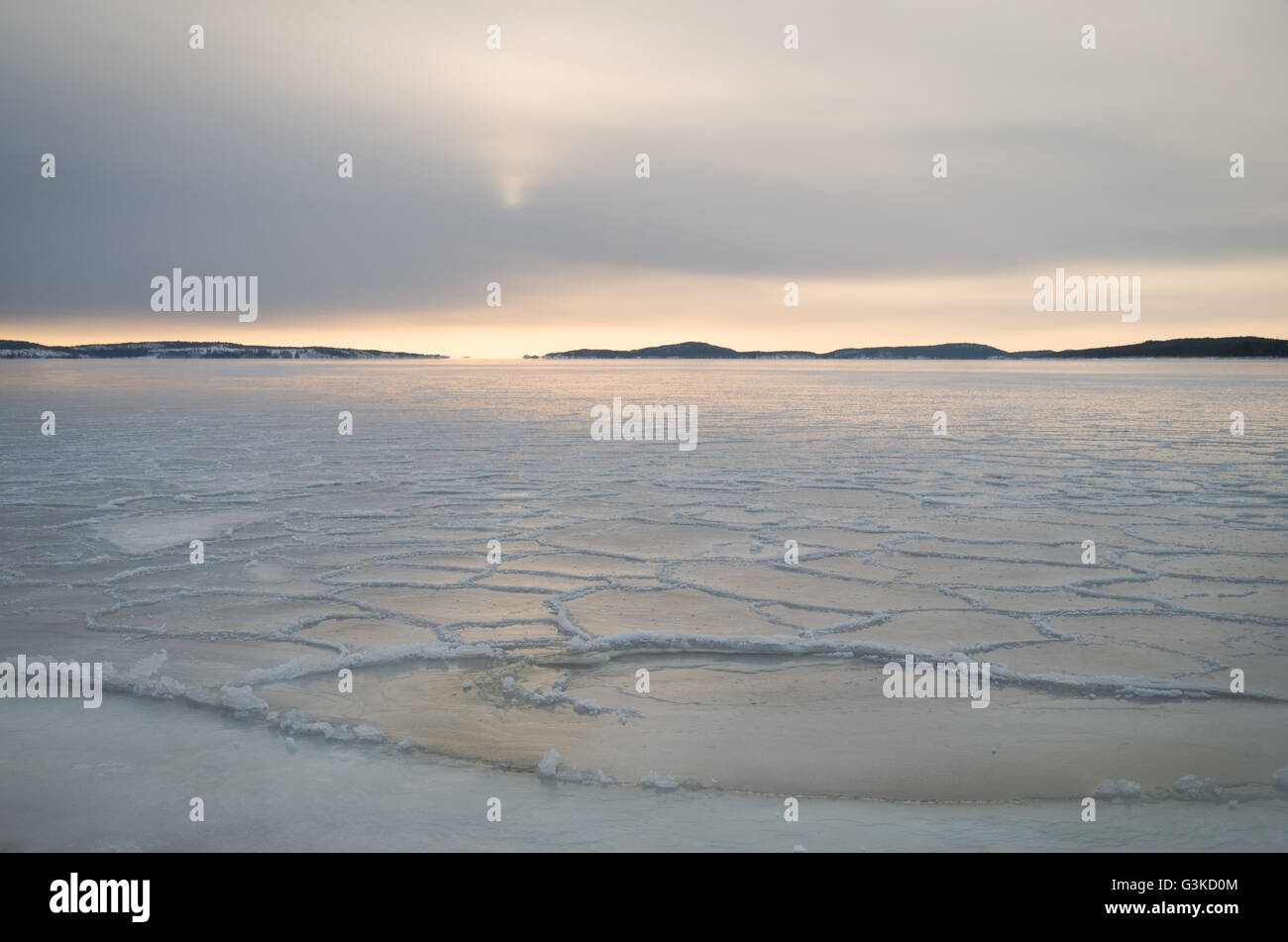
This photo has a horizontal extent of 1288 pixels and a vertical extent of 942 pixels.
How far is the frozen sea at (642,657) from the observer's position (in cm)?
303

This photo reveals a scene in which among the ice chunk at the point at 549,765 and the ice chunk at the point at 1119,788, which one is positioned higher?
the ice chunk at the point at 549,765

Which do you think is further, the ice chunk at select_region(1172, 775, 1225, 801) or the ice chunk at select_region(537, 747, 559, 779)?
the ice chunk at select_region(537, 747, 559, 779)

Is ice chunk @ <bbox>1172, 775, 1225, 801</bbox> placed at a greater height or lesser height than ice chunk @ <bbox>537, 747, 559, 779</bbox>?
lesser

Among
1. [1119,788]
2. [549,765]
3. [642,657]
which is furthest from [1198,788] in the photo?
[642,657]

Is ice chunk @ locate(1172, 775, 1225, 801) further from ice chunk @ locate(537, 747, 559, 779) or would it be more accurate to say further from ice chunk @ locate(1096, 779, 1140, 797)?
ice chunk @ locate(537, 747, 559, 779)

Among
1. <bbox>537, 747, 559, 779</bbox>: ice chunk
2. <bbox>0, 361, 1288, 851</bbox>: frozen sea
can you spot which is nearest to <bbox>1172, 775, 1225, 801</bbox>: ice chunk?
<bbox>0, 361, 1288, 851</bbox>: frozen sea

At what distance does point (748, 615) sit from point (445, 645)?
1720 mm

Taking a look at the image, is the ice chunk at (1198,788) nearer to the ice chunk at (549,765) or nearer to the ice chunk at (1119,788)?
the ice chunk at (1119,788)

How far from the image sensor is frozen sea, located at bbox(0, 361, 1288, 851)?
3.03 m

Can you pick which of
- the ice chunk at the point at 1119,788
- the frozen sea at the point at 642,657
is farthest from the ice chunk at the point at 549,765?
the ice chunk at the point at 1119,788

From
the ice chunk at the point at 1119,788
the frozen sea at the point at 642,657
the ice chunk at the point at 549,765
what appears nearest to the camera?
the frozen sea at the point at 642,657
